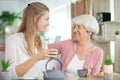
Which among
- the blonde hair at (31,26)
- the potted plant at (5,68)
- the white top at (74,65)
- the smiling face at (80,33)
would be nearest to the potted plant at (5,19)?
the blonde hair at (31,26)

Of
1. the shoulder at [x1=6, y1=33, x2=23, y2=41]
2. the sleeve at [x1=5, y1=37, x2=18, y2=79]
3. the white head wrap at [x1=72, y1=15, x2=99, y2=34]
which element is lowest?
the sleeve at [x1=5, y1=37, x2=18, y2=79]

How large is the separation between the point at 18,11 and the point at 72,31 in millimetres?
512

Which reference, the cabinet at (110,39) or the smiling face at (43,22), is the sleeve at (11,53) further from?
the cabinet at (110,39)

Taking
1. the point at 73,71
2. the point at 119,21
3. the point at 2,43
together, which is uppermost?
the point at 119,21

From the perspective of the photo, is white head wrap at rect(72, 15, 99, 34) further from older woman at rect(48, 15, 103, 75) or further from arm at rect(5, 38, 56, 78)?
arm at rect(5, 38, 56, 78)

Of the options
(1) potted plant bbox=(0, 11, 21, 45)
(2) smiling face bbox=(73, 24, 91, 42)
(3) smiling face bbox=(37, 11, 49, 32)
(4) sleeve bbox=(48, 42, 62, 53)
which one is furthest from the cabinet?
(1) potted plant bbox=(0, 11, 21, 45)

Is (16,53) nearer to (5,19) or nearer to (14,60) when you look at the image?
(14,60)

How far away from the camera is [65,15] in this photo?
7.54 ft

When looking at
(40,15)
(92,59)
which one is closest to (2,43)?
(40,15)

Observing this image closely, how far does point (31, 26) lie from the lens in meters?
1.89

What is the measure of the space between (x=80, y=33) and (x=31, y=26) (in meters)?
0.43

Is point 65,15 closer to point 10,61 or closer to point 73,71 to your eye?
point 73,71

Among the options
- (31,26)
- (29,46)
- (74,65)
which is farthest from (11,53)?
(74,65)

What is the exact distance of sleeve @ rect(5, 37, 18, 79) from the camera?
171cm
